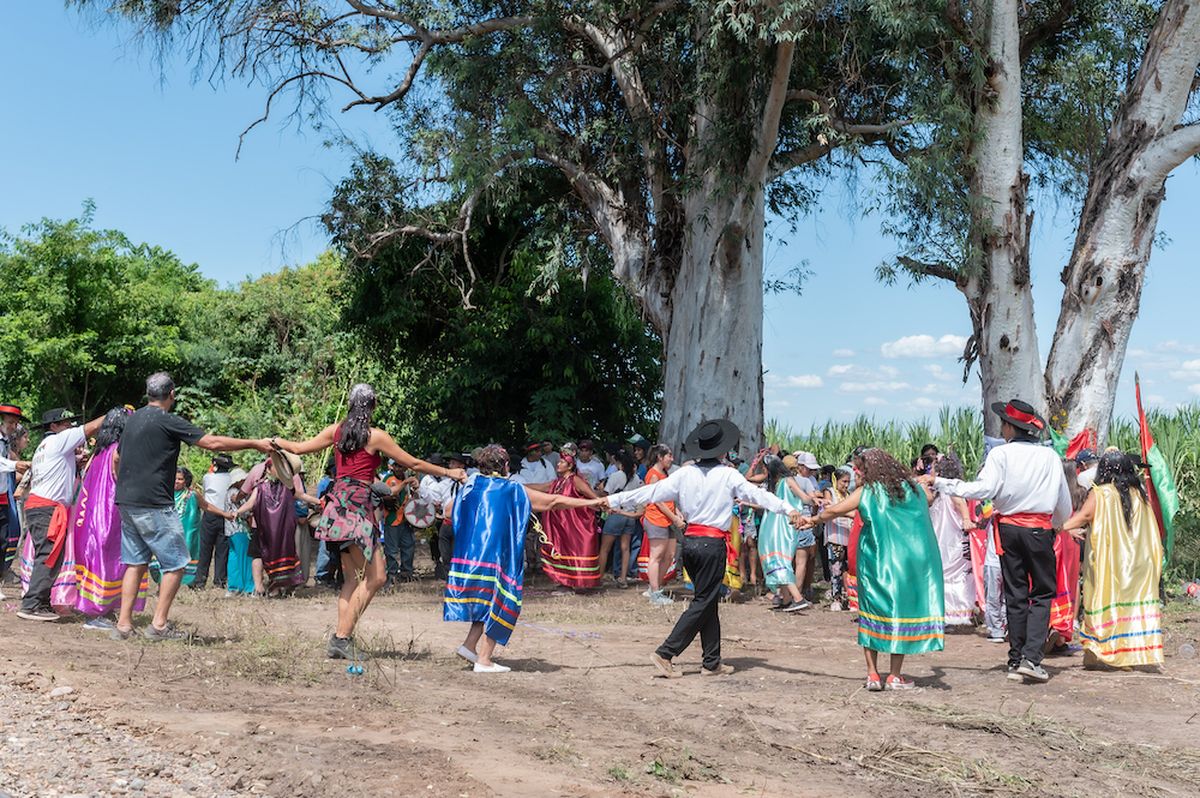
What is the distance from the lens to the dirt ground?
5730 millimetres

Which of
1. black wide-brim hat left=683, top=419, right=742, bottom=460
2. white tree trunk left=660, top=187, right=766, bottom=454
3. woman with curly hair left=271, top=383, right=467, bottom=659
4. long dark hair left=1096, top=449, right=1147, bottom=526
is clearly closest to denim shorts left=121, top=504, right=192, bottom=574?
woman with curly hair left=271, top=383, right=467, bottom=659

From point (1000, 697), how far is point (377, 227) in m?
13.5

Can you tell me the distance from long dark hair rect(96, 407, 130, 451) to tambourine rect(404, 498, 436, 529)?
4246 millimetres

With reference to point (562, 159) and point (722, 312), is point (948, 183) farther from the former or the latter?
point (562, 159)

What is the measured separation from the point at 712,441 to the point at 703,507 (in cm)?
48

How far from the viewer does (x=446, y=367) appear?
24047 millimetres

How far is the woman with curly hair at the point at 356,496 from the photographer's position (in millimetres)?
8055

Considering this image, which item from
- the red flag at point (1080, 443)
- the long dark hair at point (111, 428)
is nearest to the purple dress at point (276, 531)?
the long dark hair at point (111, 428)

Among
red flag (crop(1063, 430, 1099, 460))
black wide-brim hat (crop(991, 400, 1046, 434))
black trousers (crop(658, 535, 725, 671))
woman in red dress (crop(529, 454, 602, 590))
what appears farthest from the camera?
woman in red dress (crop(529, 454, 602, 590))

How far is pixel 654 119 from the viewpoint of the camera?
1750 cm

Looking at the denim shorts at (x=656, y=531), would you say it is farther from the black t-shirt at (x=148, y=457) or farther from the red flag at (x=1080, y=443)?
the black t-shirt at (x=148, y=457)

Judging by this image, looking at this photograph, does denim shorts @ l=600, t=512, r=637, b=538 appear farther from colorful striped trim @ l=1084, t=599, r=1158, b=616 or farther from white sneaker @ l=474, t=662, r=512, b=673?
colorful striped trim @ l=1084, t=599, r=1158, b=616

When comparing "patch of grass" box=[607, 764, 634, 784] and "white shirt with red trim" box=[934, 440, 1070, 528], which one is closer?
"patch of grass" box=[607, 764, 634, 784]

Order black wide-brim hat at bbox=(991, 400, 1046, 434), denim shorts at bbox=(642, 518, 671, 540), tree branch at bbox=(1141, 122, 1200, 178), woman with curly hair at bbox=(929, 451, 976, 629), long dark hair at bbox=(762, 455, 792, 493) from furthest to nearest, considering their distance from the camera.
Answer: tree branch at bbox=(1141, 122, 1200, 178)
denim shorts at bbox=(642, 518, 671, 540)
long dark hair at bbox=(762, 455, 792, 493)
woman with curly hair at bbox=(929, 451, 976, 629)
black wide-brim hat at bbox=(991, 400, 1046, 434)
